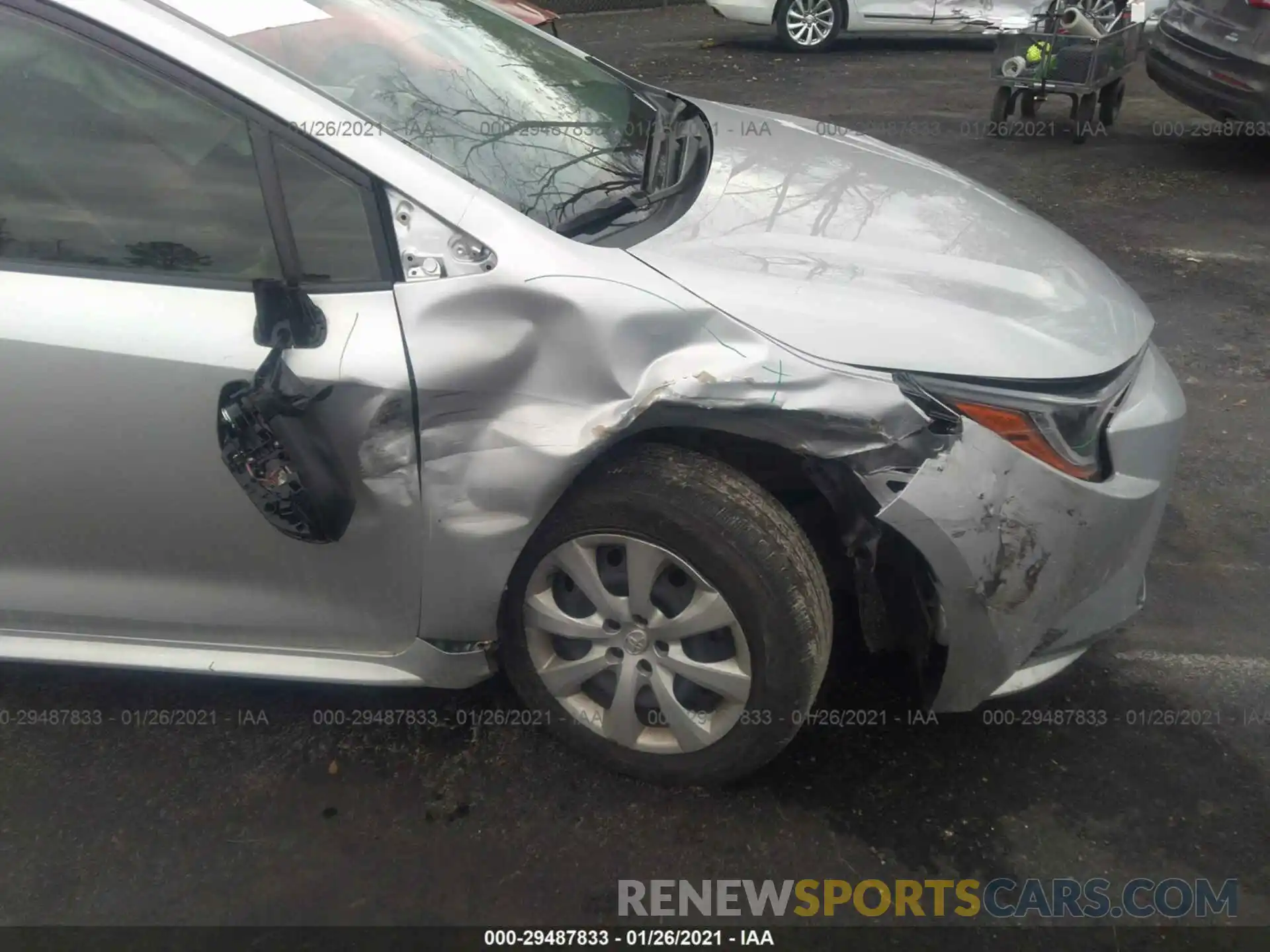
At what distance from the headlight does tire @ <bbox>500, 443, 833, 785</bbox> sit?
14.9 inches

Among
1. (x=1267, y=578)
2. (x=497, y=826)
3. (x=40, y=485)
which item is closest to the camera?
(x=40, y=485)

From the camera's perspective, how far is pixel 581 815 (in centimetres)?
228

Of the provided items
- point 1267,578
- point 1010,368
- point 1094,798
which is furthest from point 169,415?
point 1267,578

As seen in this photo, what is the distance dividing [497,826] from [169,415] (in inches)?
43.1

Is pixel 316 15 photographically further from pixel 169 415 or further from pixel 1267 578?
pixel 1267 578

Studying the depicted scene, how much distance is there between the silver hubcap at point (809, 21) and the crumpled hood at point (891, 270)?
28.1 ft

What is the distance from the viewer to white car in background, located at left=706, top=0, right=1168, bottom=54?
9.62 metres

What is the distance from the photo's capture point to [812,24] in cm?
1042

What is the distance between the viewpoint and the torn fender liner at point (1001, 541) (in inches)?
75.7

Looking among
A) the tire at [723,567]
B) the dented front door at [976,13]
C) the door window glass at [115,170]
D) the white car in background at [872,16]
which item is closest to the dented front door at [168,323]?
the door window glass at [115,170]

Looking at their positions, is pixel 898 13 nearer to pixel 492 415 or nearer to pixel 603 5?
pixel 603 5

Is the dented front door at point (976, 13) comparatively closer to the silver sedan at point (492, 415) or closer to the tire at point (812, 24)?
the tire at point (812, 24)

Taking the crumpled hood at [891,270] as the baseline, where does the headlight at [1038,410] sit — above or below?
below

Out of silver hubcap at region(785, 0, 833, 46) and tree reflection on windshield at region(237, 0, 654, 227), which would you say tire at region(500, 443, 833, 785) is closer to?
tree reflection on windshield at region(237, 0, 654, 227)
